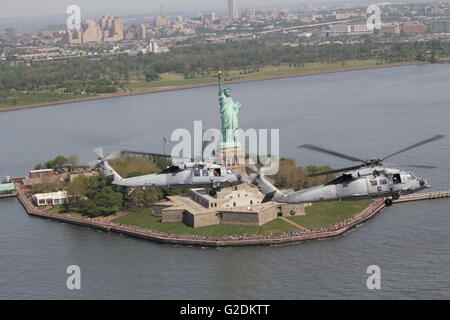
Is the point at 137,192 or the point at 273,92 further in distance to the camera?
the point at 273,92

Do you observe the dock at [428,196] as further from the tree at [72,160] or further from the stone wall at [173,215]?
the tree at [72,160]

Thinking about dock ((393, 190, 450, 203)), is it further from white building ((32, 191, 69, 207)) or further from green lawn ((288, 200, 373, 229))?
white building ((32, 191, 69, 207))

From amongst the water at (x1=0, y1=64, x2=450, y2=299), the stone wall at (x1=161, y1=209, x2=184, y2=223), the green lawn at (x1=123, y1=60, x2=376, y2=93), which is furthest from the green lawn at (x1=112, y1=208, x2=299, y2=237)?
the green lawn at (x1=123, y1=60, x2=376, y2=93)

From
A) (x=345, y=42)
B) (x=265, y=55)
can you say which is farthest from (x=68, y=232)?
(x=345, y=42)

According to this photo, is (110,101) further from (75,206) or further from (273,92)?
(75,206)

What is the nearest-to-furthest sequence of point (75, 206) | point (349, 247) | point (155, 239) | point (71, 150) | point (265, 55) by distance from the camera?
point (349, 247) → point (155, 239) → point (75, 206) → point (71, 150) → point (265, 55)

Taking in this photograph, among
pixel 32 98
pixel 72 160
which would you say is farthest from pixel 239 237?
pixel 32 98

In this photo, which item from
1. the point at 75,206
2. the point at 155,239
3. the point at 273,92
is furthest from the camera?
the point at 273,92
